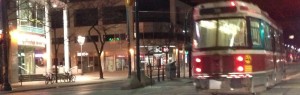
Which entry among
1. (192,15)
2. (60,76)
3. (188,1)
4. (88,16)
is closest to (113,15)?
(88,16)

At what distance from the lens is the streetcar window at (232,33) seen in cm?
1819

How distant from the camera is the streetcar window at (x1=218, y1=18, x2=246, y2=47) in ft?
59.7

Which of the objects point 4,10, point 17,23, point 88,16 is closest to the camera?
point 4,10

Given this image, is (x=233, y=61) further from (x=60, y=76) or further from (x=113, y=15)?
(x=113, y=15)

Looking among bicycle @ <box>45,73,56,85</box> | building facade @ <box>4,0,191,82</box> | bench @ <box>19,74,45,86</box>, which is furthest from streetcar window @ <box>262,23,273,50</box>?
building facade @ <box>4,0,191,82</box>

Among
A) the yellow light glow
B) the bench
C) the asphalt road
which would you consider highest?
the yellow light glow

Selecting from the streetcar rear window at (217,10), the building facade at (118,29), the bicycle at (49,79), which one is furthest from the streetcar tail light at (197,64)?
the building facade at (118,29)

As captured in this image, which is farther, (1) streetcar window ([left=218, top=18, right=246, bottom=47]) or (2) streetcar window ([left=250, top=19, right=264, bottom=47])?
(2) streetcar window ([left=250, top=19, right=264, bottom=47])

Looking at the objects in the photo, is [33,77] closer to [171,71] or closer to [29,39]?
[29,39]

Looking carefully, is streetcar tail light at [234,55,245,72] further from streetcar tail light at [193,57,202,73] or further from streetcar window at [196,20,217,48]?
streetcar tail light at [193,57,202,73]

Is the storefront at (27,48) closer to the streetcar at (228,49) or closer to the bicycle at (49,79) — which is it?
the bicycle at (49,79)

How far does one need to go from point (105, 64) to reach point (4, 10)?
159 feet

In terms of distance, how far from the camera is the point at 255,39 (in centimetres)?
1855

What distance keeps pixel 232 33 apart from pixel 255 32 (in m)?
0.89
